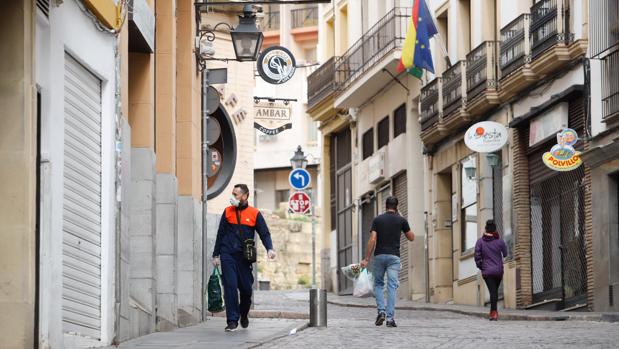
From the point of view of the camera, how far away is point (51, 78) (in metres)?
14.1

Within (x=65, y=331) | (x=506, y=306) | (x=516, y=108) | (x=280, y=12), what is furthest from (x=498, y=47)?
(x=280, y=12)

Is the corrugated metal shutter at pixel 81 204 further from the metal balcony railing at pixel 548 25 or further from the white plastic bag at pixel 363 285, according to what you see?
the metal balcony railing at pixel 548 25

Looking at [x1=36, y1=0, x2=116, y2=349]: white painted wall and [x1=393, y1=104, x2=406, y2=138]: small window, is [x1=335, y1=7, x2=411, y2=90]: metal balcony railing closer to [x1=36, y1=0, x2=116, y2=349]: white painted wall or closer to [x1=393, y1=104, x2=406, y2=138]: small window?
[x1=393, y1=104, x2=406, y2=138]: small window

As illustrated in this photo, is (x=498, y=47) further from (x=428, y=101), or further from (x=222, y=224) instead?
(x=222, y=224)

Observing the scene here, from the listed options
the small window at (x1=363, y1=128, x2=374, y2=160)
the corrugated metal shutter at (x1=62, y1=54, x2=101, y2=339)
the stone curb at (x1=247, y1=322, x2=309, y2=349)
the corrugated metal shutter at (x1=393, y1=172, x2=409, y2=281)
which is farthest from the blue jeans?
the small window at (x1=363, y1=128, x2=374, y2=160)

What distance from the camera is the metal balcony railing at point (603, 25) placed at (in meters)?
27.8

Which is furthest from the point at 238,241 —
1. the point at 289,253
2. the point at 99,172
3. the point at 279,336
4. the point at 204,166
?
the point at 289,253

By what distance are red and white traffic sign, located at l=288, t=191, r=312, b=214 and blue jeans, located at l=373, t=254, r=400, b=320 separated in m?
21.7

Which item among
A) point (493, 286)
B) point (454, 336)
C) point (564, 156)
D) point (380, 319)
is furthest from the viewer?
point (564, 156)

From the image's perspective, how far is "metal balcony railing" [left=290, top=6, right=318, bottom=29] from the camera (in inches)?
3162

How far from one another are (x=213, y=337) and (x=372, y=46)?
87.7ft

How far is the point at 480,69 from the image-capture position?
113 ft

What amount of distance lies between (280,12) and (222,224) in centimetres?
6212

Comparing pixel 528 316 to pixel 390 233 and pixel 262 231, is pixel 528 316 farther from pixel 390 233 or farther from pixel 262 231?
pixel 262 231
